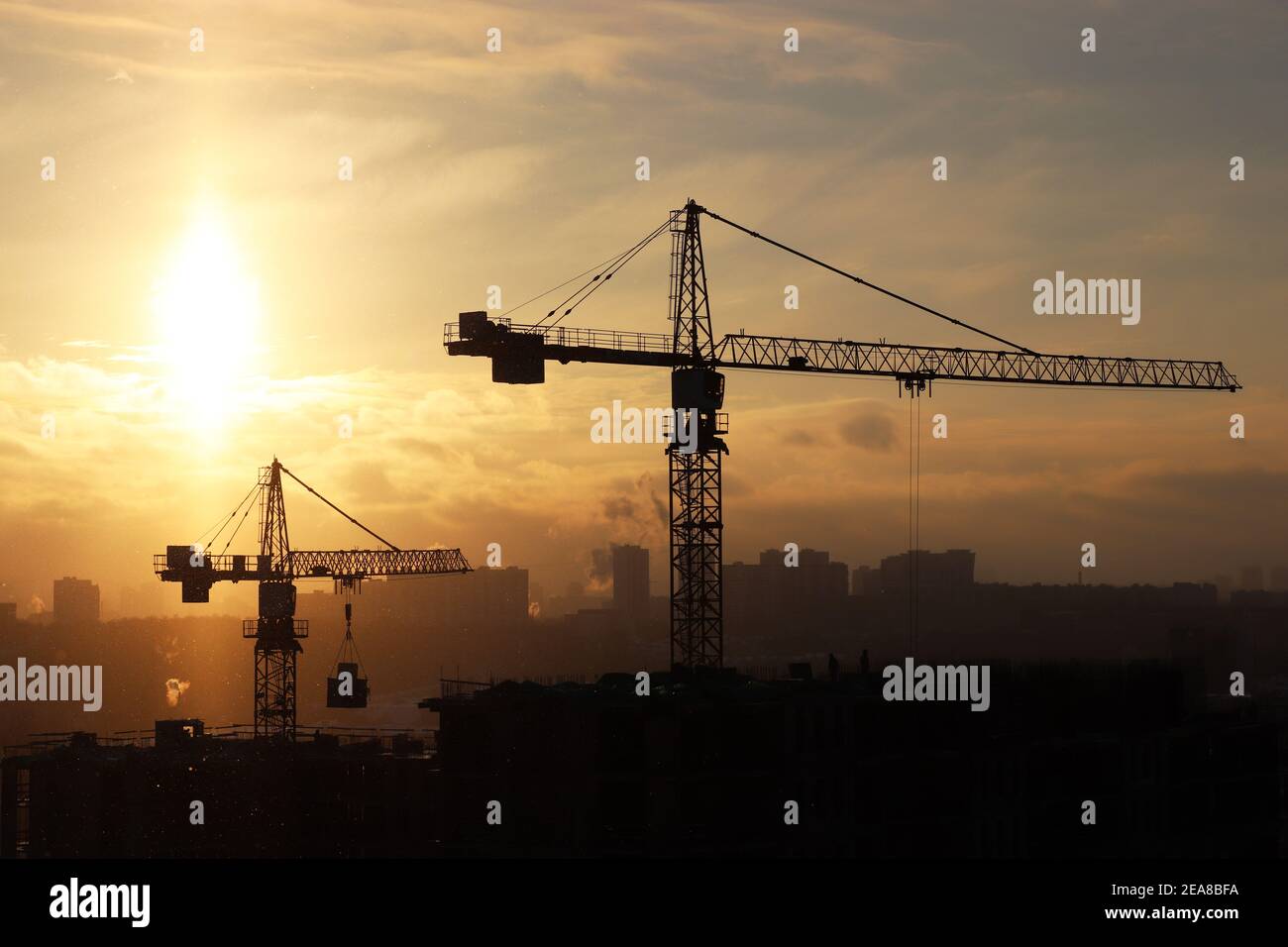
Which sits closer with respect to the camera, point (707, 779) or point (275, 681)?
point (707, 779)

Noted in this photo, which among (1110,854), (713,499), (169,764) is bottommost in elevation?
(1110,854)

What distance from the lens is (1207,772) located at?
3999 inches

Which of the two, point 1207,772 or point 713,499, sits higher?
point 713,499

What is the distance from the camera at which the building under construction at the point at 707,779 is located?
242 feet

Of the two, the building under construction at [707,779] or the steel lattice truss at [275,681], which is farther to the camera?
the steel lattice truss at [275,681]

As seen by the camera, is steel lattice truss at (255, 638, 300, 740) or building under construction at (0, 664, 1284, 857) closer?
building under construction at (0, 664, 1284, 857)

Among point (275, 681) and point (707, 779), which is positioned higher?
point (275, 681)

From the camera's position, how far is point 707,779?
73.4m

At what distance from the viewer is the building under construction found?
73688 mm
